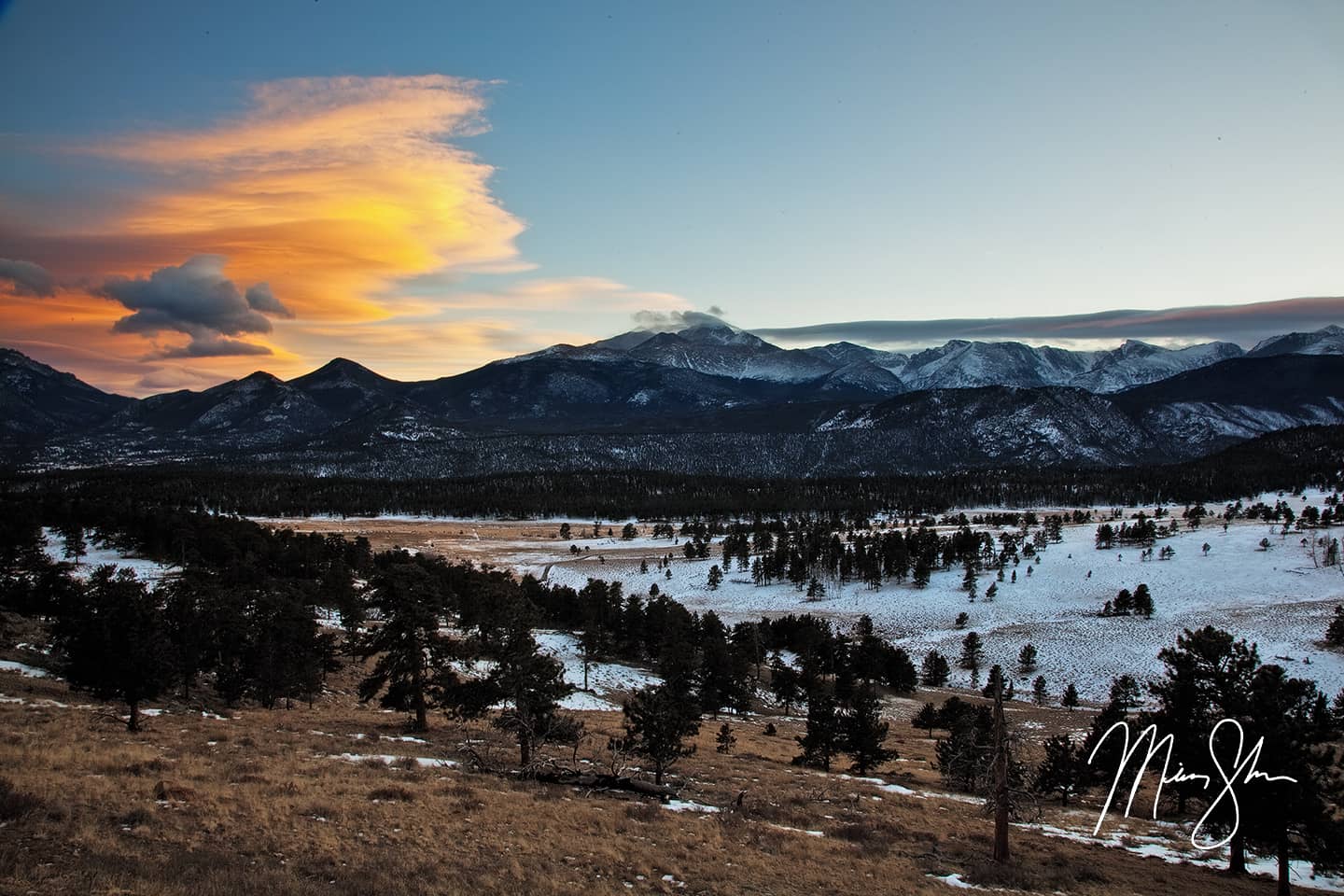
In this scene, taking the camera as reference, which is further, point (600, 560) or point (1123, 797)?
point (600, 560)

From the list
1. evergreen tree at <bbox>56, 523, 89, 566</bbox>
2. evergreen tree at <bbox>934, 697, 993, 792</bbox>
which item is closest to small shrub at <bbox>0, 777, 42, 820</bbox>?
evergreen tree at <bbox>934, 697, 993, 792</bbox>

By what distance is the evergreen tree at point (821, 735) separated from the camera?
43.2 metres

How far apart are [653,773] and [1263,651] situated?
335ft

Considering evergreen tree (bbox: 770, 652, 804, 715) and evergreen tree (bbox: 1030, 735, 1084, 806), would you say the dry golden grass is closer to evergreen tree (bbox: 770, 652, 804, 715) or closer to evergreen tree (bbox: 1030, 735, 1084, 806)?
evergreen tree (bbox: 1030, 735, 1084, 806)

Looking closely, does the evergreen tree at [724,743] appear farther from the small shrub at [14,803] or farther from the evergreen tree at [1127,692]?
the evergreen tree at [1127,692]

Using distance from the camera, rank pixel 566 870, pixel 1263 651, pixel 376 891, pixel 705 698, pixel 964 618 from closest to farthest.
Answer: pixel 376 891, pixel 566 870, pixel 705 698, pixel 1263 651, pixel 964 618

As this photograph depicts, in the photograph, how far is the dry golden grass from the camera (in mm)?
14922

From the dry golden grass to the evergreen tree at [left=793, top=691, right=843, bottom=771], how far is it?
992 centimetres

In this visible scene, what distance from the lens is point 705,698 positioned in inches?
2520

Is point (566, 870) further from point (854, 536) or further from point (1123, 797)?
point (854, 536)

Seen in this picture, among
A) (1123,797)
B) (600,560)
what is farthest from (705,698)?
(600,560)

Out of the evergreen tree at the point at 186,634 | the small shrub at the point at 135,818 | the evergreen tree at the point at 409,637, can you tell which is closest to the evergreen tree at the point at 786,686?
the evergreen tree at the point at 409,637

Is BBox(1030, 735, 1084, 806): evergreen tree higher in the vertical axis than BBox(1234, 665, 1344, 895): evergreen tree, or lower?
lower

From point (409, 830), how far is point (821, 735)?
3012 centimetres
